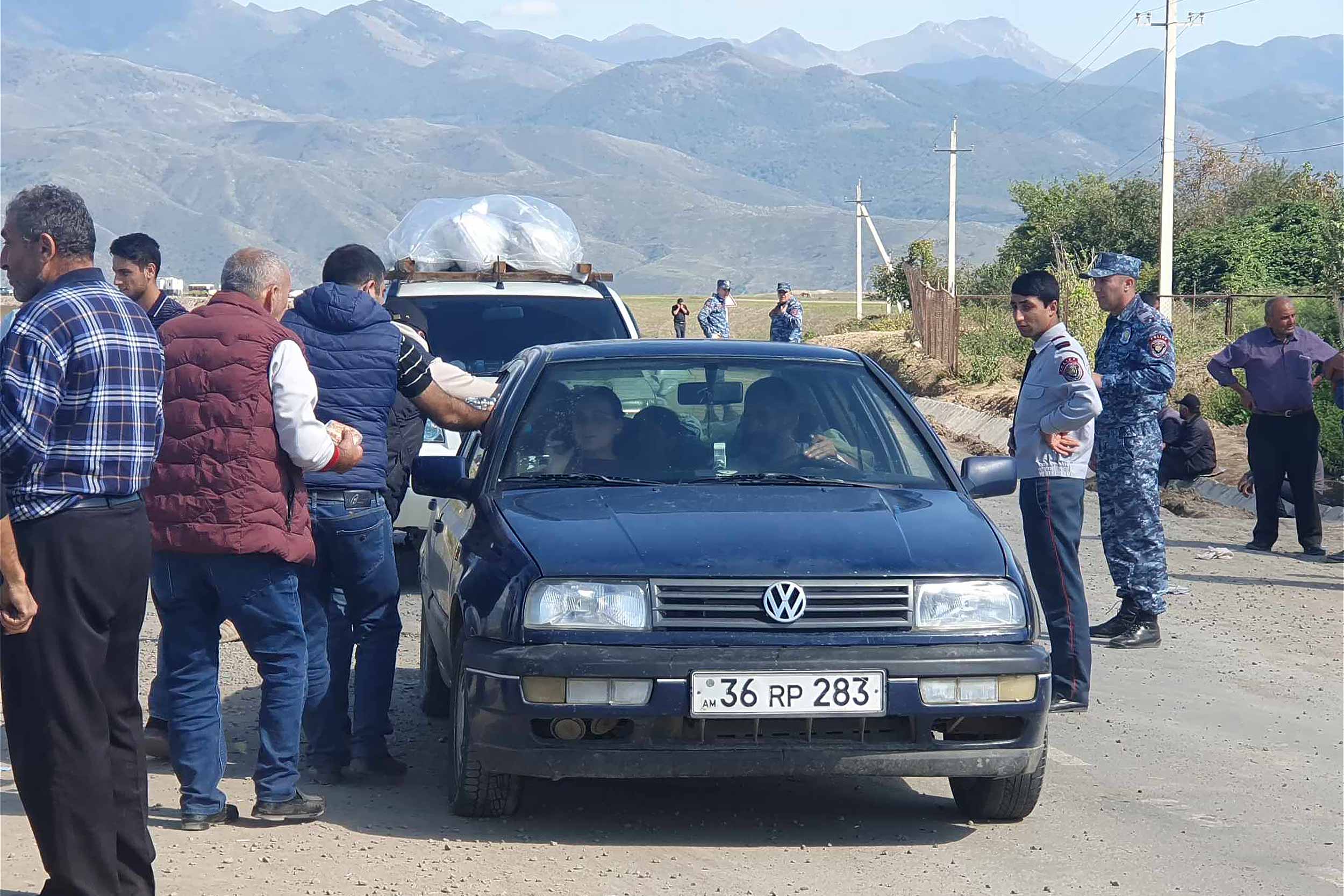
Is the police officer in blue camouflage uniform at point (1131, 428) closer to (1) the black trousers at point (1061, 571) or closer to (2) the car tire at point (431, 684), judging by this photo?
(1) the black trousers at point (1061, 571)

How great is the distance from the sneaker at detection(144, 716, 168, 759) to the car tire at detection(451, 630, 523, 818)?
1451mm

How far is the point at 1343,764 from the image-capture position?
7.00 m

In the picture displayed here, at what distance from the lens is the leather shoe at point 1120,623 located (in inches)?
371

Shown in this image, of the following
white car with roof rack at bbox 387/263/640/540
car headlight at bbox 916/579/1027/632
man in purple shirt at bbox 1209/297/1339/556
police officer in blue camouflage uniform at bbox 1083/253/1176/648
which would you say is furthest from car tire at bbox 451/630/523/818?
man in purple shirt at bbox 1209/297/1339/556

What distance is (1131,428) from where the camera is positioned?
9.08 m

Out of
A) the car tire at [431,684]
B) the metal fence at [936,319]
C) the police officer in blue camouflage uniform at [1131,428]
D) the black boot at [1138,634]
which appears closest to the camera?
the car tire at [431,684]

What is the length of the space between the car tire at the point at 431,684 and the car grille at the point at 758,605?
214 centimetres

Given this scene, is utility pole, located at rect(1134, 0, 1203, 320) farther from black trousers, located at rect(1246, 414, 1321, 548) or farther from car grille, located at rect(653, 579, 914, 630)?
car grille, located at rect(653, 579, 914, 630)

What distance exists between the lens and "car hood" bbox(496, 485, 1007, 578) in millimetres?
5383

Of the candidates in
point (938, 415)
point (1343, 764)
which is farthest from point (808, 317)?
point (1343, 764)

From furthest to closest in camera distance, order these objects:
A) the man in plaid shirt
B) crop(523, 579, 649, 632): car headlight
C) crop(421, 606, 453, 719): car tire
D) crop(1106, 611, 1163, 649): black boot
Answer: crop(1106, 611, 1163, 649): black boot, crop(421, 606, 453, 719): car tire, crop(523, 579, 649, 632): car headlight, the man in plaid shirt

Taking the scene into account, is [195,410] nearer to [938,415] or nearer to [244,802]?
[244,802]

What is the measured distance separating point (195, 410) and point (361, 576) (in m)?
1.11

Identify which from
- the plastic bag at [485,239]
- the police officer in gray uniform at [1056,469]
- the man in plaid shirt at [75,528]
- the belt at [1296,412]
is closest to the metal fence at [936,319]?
the belt at [1296,412]
